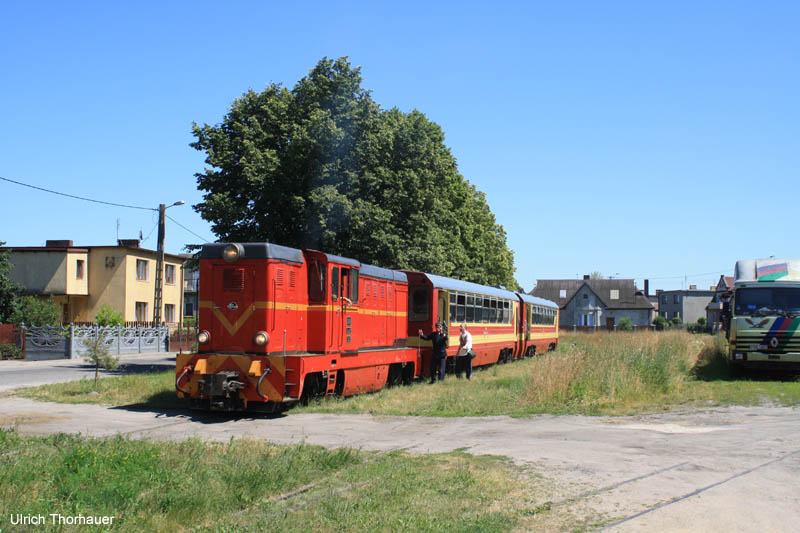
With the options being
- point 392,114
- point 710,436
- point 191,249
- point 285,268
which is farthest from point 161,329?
point 710,436

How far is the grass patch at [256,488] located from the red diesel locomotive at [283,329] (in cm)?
422

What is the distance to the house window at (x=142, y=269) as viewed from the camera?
47.9m

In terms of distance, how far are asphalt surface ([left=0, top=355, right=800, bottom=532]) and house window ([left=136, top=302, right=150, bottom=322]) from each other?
33.2 m

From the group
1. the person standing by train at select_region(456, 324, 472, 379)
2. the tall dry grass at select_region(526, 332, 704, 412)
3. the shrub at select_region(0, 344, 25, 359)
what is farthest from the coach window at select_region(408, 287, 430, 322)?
the shrub at select_region(0, 344, 25, 359)

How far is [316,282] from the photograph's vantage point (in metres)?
15.3

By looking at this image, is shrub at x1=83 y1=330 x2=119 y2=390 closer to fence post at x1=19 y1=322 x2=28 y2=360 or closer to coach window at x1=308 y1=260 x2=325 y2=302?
coach window at x1=308 y1=260 x2=325 y2=302

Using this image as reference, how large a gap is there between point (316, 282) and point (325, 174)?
993cm

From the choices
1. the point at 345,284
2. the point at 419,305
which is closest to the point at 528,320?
the point at 419,305

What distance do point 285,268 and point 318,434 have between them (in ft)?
12.9

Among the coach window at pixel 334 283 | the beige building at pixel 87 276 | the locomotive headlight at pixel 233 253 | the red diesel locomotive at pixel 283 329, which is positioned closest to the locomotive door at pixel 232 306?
the red diesel locomotive at pixel 283 329

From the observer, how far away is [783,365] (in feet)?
67.0

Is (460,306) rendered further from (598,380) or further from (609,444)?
(609,444)

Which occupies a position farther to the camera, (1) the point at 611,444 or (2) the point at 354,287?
(2) the point at 354,287

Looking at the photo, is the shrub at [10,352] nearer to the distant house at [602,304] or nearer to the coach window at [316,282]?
the coach window at [316,282]
